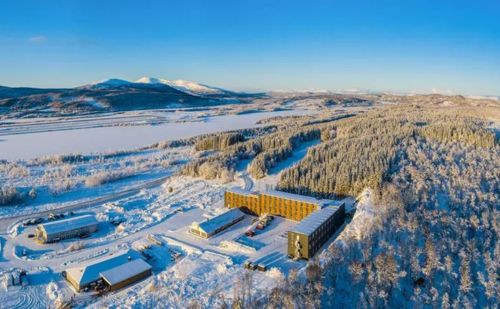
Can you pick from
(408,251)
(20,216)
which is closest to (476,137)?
(408,251)

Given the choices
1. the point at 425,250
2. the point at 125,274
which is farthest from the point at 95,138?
the point at 425,250

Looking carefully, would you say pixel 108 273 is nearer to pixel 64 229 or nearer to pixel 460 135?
pixel 64 229

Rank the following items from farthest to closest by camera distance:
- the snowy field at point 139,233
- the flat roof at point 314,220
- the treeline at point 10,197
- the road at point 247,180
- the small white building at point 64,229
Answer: the road at point 247,180, the treeline at point 10,197, the small white building at point 64,229, the flat roof at point 314,220, the snowy field at point 139,233

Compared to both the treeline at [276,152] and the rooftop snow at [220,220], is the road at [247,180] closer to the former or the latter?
the treeline at [276,152]

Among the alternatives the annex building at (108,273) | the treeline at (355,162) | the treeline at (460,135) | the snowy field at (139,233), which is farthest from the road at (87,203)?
the treeline at (460,135)

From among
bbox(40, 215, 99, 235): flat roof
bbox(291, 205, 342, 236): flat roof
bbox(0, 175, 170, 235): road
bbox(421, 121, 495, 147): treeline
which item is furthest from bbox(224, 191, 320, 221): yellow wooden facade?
bbox(421, 121, 495, 147): treeline

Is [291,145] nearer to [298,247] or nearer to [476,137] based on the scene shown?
[476,137]
